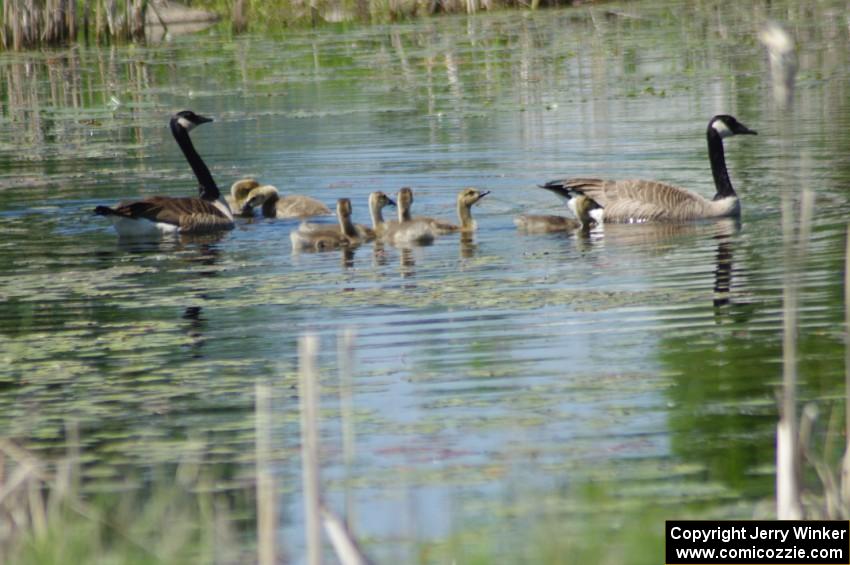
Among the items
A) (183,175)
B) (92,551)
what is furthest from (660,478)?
(183,175)

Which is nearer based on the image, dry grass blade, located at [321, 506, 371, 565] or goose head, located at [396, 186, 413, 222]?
dry grass blade, located at [321, 506, 371, 565]

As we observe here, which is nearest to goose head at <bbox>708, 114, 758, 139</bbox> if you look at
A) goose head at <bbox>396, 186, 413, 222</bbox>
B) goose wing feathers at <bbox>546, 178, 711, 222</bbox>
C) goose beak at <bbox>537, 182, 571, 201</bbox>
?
goose wing feathers at <bbox>546, 178, 711, 222</bbox>

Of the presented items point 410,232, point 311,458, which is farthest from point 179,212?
point 311,458

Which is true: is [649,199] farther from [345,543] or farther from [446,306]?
[345,543]

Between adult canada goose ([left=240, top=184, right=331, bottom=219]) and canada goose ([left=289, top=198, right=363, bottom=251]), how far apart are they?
4.27 feet

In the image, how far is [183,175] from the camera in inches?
685

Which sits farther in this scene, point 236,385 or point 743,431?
point 236,385

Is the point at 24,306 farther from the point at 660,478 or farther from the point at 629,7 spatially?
the point at 629,7

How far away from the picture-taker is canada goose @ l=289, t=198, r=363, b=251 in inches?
493

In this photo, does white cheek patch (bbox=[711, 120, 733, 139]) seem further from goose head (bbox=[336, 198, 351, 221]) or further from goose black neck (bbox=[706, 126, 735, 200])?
goose head (bbox=[336, 198, 351, 221])

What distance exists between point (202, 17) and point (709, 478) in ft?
118

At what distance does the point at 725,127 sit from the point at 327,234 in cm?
419

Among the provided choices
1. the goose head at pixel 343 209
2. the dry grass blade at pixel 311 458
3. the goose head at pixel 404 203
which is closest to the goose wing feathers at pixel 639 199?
the goose head at pixel 404 203

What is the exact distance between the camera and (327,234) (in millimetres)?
12547
